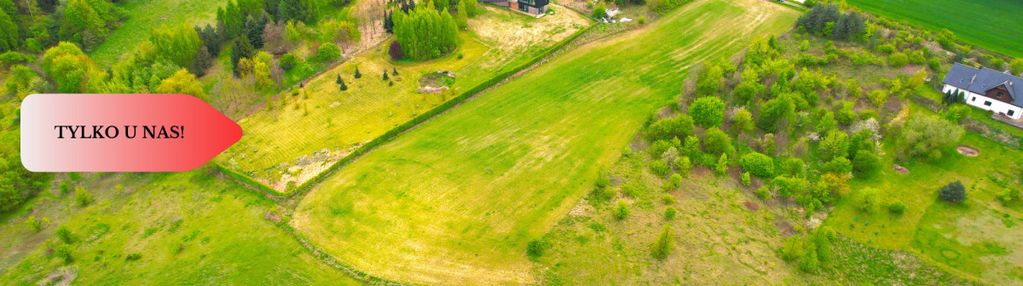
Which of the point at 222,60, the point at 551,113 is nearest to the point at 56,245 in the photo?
the point at 222,60

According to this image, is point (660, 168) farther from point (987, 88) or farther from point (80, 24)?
point (80, 24)

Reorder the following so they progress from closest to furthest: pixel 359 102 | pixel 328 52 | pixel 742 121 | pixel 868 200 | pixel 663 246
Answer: pixel 663 246 < pixel 868 200 < pixel 742 121 < pixel 359 102 < pixel 328 52

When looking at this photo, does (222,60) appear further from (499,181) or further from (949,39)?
(949,39)

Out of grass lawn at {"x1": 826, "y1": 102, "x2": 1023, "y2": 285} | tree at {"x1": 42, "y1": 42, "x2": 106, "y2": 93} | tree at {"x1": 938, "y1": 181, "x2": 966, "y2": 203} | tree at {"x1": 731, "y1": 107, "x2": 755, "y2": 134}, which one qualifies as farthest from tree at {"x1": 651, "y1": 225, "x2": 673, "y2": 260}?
tree at {"x1": 42, "y1": 42, "x2": 106, "y2": 93}

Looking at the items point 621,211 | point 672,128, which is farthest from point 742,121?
point 621,211

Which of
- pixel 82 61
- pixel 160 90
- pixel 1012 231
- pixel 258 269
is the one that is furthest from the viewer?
pixel 82 61

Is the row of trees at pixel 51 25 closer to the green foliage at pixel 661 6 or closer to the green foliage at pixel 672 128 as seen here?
the green foliage at pixel 672 128
